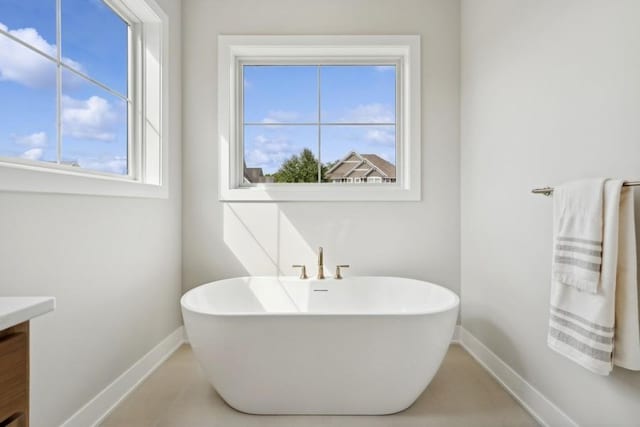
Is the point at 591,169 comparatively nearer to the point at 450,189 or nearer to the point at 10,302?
the point at 450,189

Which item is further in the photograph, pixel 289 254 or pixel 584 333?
pixel 289 254

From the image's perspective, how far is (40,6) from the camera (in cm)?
156

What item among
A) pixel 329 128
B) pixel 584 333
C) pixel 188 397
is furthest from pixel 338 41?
pixel 188 397

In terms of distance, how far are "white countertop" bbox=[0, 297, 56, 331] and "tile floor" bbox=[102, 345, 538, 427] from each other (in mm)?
1251

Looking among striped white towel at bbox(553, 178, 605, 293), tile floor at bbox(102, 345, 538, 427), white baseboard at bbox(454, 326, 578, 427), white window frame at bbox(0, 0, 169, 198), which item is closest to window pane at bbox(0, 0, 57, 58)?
white window frame at bbox(0, 0, 169, 198)

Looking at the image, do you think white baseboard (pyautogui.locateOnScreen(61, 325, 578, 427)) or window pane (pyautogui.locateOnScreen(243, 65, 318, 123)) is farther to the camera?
window pane (pyautogui.locateOnScreen(243, 65, 318, 123))

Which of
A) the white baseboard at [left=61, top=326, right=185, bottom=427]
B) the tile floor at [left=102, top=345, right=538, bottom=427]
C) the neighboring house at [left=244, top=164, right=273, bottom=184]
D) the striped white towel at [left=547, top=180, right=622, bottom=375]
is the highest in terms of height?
the neighboring house at [left=244, top=164, right=273, bottom=184]

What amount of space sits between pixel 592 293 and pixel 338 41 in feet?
7.22

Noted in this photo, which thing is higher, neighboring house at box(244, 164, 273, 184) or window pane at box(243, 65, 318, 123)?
window pane at box(243, 65, 318, 123)

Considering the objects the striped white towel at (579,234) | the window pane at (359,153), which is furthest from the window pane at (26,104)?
the striped white towel at (579,234)

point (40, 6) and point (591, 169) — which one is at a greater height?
point (40, 6)

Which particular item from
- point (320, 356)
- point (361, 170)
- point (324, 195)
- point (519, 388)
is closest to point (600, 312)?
point (519, 388)

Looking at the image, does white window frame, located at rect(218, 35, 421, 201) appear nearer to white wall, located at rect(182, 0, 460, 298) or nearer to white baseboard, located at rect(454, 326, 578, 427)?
white wall, located at rect(182, 0, 460, 298)

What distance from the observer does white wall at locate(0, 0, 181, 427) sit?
137 cm
